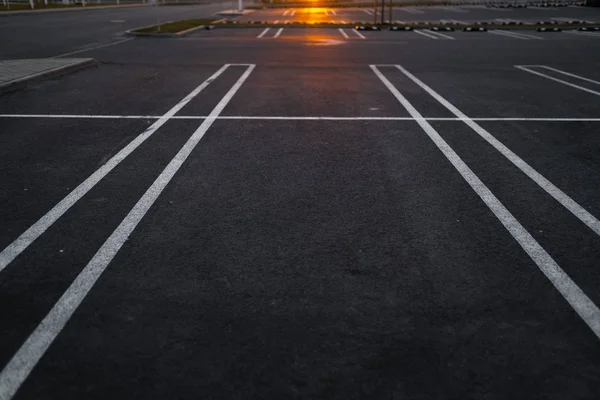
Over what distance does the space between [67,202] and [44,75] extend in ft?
24.4

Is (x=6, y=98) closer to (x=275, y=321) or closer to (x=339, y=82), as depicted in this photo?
(x=339, y=82)

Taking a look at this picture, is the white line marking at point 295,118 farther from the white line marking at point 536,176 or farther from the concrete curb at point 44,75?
the concrete curb at point 44,75

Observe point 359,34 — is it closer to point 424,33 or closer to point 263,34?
point 424,33

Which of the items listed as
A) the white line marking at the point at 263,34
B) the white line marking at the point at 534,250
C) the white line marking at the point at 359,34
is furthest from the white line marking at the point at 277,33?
the white line marking at the point at 534,250

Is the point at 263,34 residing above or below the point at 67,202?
above

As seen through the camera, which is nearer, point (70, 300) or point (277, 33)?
point (70, 300)

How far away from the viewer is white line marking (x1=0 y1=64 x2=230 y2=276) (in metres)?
3.69

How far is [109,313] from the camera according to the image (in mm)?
2967

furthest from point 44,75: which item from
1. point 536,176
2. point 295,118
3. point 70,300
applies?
point 536,176

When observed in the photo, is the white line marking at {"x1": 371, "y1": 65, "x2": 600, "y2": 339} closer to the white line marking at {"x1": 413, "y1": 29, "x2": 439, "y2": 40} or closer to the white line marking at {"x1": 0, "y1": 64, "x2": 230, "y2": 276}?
the white line marking at {"x1": 0, "y1": 64, "x2": 230, "y2": 276}

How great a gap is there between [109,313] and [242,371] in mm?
993

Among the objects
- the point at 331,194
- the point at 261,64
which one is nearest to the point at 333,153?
the point at 331,194

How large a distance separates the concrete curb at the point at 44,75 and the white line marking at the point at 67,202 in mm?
3893

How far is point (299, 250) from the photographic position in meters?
3.72
